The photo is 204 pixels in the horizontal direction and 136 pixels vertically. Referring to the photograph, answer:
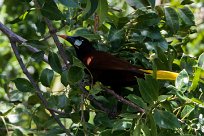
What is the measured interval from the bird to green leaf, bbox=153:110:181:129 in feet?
1.56

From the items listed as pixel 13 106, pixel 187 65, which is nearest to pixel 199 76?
pixel 187 65

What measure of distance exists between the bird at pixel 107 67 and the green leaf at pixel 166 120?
1.56 ft

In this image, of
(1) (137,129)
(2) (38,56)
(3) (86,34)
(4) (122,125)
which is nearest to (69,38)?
(3) (86,34)

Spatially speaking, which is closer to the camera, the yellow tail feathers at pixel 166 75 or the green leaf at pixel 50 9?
the green leaf at pixel 50 9

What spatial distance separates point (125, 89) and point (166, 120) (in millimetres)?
721

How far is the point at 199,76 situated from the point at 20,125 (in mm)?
684

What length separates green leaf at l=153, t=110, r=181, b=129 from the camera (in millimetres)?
1708

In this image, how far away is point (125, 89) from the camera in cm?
242

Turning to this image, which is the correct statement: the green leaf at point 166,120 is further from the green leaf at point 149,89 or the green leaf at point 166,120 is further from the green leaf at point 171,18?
the green leaf at point 171,18

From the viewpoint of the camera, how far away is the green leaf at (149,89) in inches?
68.5

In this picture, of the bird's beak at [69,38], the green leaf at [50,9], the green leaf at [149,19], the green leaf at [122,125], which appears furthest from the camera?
the bird's beak at [69,38]

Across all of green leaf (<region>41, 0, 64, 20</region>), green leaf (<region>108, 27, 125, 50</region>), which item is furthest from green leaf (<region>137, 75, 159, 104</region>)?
green leaf (<region>108, 27, 125, 50</region>)

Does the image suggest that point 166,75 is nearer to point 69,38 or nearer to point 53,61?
point 53,61

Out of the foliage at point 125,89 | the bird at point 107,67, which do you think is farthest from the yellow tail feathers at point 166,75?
the bird at point 107,67
